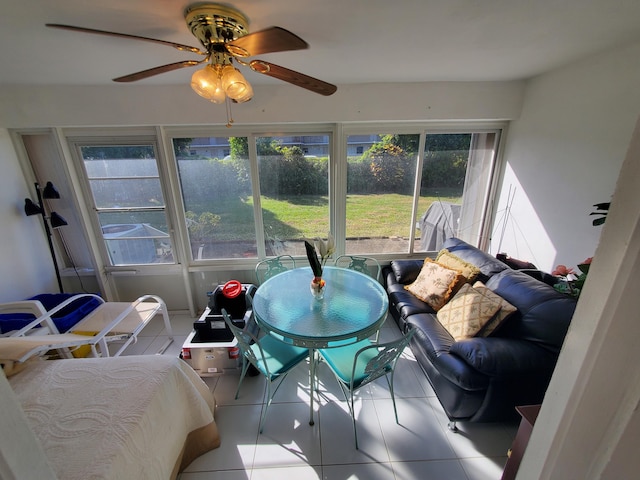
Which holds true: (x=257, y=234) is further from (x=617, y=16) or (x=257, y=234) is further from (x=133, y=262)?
(x=617, y=16)

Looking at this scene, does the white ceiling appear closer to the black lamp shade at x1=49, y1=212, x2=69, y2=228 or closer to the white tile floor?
the black lamp shade at x1=49, y1=212, x2=69, y2=228

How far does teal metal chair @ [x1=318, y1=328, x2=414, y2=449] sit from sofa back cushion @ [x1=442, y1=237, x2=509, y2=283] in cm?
123

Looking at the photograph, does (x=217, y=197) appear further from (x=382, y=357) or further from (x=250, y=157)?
(x=382, y=357)

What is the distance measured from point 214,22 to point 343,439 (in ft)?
8.02

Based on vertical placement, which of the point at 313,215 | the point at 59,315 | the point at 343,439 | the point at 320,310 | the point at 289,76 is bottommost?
the point at 343,439

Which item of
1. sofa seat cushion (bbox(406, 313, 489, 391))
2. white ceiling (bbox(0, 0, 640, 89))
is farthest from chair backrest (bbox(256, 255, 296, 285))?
white ceiling (bbox(0, 0, 640, 89))

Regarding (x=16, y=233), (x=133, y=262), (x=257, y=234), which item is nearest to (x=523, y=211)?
(x=257, y=234)

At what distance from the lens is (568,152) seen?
2057 millimetres

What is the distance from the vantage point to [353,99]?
2406mm

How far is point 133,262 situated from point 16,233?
0.95 metres

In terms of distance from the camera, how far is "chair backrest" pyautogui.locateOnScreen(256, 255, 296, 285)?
268 cm

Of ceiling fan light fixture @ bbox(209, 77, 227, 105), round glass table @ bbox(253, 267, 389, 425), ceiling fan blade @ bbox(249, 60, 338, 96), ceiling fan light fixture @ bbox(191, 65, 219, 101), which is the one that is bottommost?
round glass table @ bbox(253, 267, 389, 425)

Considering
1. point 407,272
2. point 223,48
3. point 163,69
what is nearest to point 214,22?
point 223,48

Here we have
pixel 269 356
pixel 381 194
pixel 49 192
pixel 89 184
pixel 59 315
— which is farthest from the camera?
pixel 381 194
